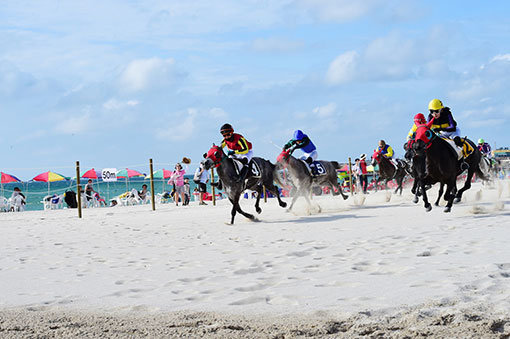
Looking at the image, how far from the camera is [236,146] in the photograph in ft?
43.8

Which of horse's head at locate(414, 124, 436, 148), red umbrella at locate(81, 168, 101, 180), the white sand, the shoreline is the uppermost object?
red umbrella at locate(81, 168, 101, 180)

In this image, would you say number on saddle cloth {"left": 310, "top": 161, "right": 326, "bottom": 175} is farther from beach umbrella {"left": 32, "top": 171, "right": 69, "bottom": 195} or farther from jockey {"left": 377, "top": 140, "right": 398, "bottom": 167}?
beach umbrella {"left": 32, "top": 171, "right": 69, "bottom": 195}

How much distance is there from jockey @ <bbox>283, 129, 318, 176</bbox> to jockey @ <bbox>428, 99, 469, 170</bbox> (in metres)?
3.86

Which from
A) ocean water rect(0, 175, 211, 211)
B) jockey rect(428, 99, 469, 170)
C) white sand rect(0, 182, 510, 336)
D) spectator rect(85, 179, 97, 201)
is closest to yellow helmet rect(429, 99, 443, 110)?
jockey rect(428, 99, 469, 170)

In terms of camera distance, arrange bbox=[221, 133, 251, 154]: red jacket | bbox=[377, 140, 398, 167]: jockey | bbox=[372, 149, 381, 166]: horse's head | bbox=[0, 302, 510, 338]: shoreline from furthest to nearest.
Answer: bbox=[377, 140, 398, 167]: jockey < bbox=[372, 149, 381, 166]: horse's head < bbox=[221, 133, 251, 154]: red jacket < bbox=[0, 302, 510, 338]: shoreline

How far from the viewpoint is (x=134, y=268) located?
6918 mm

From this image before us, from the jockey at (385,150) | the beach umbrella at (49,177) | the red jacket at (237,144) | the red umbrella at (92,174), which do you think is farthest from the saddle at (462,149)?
the red umbrella at (92,174)

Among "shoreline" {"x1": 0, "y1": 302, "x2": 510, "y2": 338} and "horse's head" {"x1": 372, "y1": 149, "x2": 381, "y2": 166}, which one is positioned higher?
"horse's head" {"x1": 372, "y1": 149, "x2": 381, "y2": 166}

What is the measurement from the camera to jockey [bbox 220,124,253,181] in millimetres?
13203

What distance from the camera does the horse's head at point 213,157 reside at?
39.9 feet

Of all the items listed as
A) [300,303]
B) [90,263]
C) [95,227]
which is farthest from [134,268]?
[95,227]

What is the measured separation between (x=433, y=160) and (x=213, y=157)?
449 centimetres

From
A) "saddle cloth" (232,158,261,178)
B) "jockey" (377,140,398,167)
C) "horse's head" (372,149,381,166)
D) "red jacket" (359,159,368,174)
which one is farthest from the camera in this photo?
"red jacket" (359,159,368,174)

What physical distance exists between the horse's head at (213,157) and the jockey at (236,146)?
1.97 ft
